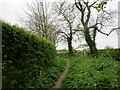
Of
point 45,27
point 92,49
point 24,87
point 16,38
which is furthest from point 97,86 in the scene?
point 45,27

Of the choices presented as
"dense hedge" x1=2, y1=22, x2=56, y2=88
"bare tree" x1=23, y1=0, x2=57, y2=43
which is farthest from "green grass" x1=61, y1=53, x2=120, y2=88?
"bare tree" x1=23, y1=0, x2=57, y2=43

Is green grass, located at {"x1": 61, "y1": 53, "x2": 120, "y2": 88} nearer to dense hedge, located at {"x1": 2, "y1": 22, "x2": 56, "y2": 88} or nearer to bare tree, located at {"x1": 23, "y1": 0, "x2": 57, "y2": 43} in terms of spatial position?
dense hedge, located at {"x1": 2, "y1": 22, "x2": 56, "y2": 88}

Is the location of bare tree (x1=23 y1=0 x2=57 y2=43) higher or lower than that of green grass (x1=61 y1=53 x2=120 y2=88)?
higher

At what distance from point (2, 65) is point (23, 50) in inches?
58.4

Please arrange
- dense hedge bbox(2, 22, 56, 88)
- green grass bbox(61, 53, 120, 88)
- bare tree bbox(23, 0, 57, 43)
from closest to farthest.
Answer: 1. dense hedge bbox(2, 22, 56, 88)
2. green grass bbox(61, 53, 120, 88)
3. bare tree bbox(23, 0, 57, 43)

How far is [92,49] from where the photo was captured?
2119cm

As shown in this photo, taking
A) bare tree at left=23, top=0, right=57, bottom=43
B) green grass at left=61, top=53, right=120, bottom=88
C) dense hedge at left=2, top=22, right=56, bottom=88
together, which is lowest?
green grass at left=61, top=53, right=120, bottom=88

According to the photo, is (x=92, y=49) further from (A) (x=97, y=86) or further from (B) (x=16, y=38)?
(B) (x=16, y=38)

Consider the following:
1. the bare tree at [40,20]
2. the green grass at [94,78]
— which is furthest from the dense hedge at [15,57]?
the bare tree at [40,20]

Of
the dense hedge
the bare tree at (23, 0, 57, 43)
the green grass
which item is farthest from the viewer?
the bare tree at (23, 0, 57, 43)

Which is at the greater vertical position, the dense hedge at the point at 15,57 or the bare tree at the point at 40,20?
the bare tree at the point at 40,20

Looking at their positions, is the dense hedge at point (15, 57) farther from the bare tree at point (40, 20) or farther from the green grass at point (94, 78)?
the bare tree at point (40, 20)

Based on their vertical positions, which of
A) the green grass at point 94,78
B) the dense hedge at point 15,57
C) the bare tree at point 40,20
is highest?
the bare tree at point 40,20

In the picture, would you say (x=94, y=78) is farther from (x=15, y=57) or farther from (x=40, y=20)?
(x=40, y=20)
